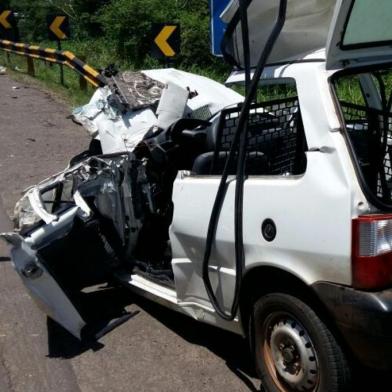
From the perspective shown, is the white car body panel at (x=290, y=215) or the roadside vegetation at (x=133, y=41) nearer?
the white car body panel at (x=290, y=215)

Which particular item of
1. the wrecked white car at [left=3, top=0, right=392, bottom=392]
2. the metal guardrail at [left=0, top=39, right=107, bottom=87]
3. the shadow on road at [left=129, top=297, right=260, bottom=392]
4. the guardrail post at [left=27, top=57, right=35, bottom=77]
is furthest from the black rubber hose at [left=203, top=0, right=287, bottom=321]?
the guardrail post at [left=27, top=57, right=35, bottom=77]

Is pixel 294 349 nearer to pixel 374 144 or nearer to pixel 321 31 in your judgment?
pixel 374 144

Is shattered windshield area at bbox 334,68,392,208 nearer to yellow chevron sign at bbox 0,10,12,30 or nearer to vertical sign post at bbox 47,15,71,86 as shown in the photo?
vertical sign post at bbox 47,15,71,86

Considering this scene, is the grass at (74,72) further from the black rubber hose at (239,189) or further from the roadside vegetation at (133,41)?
the black rubber hose at (239,189)

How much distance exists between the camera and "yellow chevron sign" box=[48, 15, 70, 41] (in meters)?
16.3

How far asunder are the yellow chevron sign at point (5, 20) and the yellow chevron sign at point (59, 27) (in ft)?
15.9

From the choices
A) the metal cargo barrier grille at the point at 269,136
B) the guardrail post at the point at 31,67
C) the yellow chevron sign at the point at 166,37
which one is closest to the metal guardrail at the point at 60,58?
the guardrail post at the point at 31,67

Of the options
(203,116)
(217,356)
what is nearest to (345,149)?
(217,356)

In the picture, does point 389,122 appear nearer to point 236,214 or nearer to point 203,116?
point 236,214

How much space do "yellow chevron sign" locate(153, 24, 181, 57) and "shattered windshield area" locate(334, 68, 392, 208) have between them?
25.3 feet

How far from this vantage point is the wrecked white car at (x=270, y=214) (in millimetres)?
2793

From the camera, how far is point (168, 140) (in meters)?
4.54

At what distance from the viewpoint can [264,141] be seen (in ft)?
12.6

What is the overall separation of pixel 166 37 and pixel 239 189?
28.4ft
